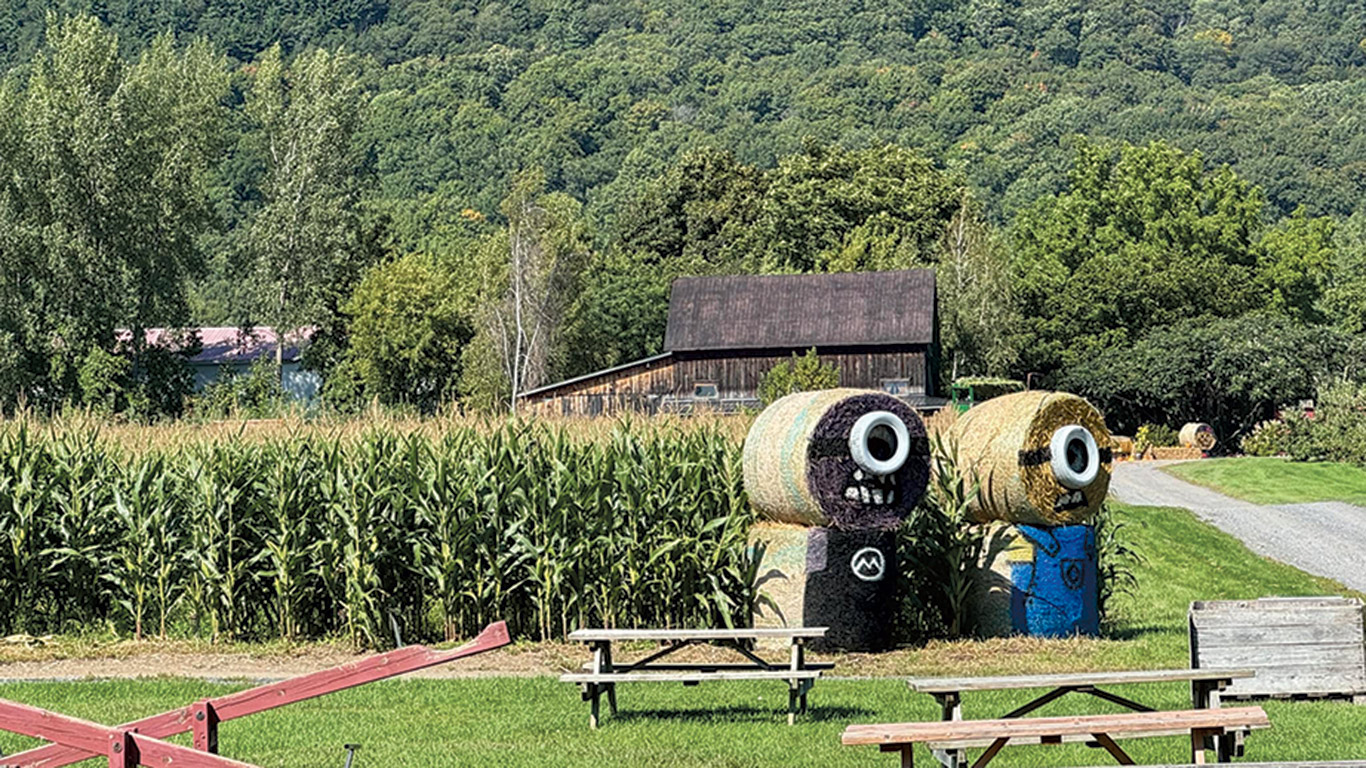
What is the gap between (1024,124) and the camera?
139000 millimetres

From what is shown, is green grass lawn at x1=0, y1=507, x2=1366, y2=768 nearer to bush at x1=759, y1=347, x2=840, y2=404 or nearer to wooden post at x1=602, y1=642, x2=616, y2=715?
wooden post at x1=602, y1=642, x2=616, y2=715

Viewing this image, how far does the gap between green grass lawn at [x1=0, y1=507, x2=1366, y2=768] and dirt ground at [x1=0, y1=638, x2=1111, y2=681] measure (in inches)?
2.0

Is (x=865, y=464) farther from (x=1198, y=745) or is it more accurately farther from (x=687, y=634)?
(x=1198, y=745)

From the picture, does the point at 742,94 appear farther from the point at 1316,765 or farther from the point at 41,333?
the point at 1316,765

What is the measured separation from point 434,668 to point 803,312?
1637 inches

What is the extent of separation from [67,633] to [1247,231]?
68215 mm

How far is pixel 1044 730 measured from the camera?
25.7 ft

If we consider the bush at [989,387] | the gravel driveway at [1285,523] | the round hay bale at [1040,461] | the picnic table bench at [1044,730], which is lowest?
the gravel driveway at [1285,523]

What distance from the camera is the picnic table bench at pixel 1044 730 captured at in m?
7.72

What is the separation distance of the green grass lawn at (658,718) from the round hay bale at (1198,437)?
41253mm

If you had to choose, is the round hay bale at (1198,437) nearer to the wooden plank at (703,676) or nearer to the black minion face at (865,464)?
the black minion face at (865,464)

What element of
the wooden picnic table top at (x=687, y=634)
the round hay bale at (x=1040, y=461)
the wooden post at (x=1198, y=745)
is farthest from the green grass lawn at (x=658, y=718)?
the wooden post at (x=1198, y=745)

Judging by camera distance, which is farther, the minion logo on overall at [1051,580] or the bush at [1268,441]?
the bush at [1268,441]

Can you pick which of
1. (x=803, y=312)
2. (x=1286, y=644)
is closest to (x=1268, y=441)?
(x=803, y=312)
